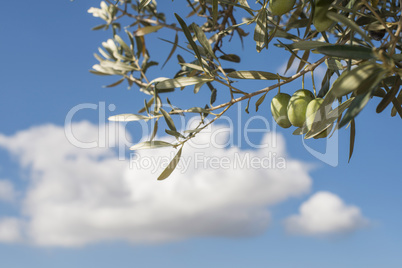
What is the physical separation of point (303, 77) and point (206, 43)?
1.16 feet

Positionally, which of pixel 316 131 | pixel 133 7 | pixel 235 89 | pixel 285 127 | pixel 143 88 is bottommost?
pixel 316 131

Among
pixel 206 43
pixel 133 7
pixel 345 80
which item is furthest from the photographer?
pixel 133 7

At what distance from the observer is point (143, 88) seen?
106 inches

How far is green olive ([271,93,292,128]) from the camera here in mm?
1421

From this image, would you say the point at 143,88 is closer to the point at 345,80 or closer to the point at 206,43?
the point at 206,43

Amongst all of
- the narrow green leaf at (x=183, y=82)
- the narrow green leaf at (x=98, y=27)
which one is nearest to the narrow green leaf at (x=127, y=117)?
the narrow green leaf at (x=183, y=82)

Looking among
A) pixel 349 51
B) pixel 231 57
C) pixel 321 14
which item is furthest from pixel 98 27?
pixel 349 51

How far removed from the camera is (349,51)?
915 millimetres

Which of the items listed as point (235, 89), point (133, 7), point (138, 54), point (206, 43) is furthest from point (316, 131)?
point (133, 7)

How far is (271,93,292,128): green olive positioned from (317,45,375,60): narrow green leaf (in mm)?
509

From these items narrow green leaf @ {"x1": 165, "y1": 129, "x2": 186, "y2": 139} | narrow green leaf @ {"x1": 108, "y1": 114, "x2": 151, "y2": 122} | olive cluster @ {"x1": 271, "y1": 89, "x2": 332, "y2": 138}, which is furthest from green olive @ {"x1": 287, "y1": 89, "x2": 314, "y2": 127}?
narrow green leaf @ {"x1": 108, "y1": 114, "x2": 151, "y2": 122}

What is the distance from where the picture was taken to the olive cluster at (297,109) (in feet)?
4.17

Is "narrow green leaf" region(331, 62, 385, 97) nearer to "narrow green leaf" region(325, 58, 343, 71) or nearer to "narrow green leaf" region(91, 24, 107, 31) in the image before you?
"narrow green leaf" region(325, 58, 343, 71)

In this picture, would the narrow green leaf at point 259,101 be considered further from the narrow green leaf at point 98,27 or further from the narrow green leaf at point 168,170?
the narrow green leaf at point 98,27
